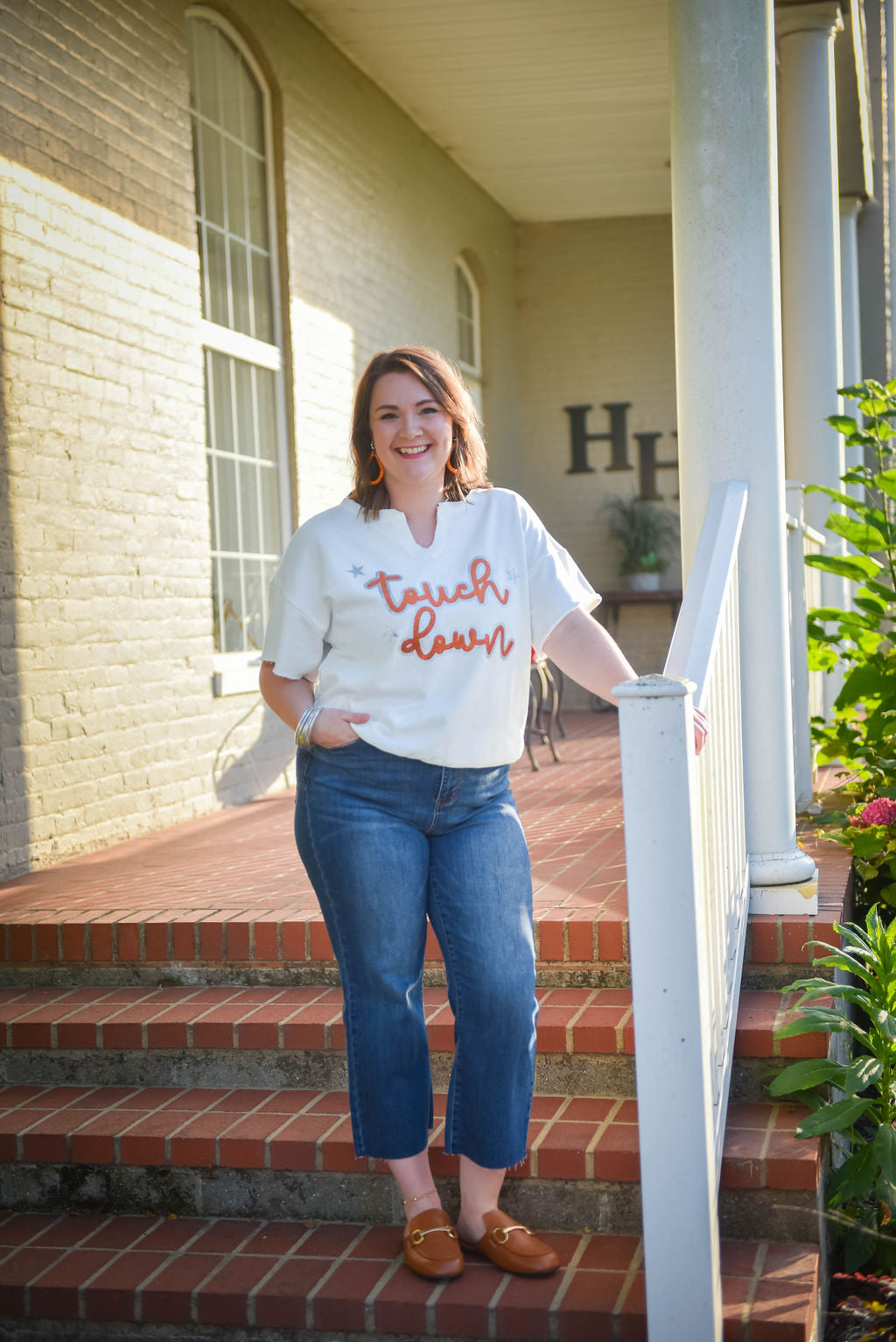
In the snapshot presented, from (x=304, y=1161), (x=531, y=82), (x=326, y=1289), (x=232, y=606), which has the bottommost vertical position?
(x=326, y=1289)

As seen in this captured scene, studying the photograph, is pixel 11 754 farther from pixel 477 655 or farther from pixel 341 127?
pixel 341 127

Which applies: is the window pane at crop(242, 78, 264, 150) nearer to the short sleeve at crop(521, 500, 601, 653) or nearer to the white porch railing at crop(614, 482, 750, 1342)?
the short sleeve at crop(521, 500, 601, 653)

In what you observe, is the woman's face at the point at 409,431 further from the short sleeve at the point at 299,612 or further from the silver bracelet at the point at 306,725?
the silver bracelet at the point at 306,725

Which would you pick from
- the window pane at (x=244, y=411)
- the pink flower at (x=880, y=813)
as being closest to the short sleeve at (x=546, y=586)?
the pink flower at (x=880, y=813)

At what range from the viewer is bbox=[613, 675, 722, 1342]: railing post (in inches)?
78.5

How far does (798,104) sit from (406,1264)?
5.28m

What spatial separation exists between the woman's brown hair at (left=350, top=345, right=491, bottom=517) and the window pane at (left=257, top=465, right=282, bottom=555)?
4223 millimetres

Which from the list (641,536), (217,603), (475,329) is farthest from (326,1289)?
(475,329)

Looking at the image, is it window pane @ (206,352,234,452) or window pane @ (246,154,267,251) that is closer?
window pane @ (206,352,234,452)

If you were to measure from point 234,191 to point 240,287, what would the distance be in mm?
448

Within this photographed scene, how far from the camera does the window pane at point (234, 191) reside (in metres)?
6.33

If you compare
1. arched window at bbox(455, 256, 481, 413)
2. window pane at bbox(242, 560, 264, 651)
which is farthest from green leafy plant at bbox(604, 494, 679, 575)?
window pane at bbox(242, 560, 264, 651)

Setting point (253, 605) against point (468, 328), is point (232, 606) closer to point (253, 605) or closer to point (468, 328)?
point (253, 605)

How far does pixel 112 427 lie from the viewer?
5.18 metres
